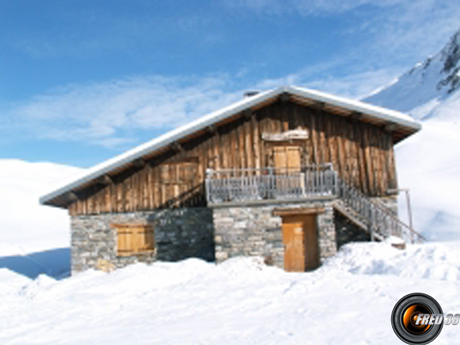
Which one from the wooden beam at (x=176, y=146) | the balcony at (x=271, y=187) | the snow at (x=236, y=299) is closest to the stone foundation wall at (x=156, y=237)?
the snow at (x=236, y=299)

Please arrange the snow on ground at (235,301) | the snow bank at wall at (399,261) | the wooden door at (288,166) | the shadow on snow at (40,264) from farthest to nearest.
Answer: the shadow on snow at (40,264) → the wooden door at (288,166) → the snow bank at wall at (399,261) → the snow on ground at (235,301)

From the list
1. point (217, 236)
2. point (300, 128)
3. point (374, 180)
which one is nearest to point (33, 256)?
point (217, 236)

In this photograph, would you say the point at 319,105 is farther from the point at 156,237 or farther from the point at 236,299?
the point at 236,299

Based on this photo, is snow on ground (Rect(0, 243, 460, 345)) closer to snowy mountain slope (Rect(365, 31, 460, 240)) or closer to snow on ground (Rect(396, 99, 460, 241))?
snow on ground (Rect(396, 99, 460, 241))

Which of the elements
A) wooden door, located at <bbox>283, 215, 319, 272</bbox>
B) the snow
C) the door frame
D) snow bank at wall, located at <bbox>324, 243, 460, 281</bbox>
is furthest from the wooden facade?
snow bank at wall, located at <bbox>324, 243, 460, 281</bbox>

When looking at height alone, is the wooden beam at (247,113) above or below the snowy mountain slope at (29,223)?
above

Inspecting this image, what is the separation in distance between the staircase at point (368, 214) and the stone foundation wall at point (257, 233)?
0.99 meters

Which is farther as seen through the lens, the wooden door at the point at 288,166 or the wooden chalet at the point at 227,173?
the wooden chalet at the point at 227,173

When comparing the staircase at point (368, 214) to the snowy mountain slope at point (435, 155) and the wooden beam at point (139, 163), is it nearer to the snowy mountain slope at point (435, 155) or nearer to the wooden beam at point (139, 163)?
the snowy mountain slope at point (435, 155)

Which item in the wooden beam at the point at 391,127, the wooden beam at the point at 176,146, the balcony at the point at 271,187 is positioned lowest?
the balcony at the point at 271,187

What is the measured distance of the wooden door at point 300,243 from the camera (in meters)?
12.5

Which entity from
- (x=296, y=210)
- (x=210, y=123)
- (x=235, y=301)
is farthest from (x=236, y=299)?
(x=210, y=123)

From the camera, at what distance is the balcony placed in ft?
40.1

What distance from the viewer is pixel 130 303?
8.91 meters
